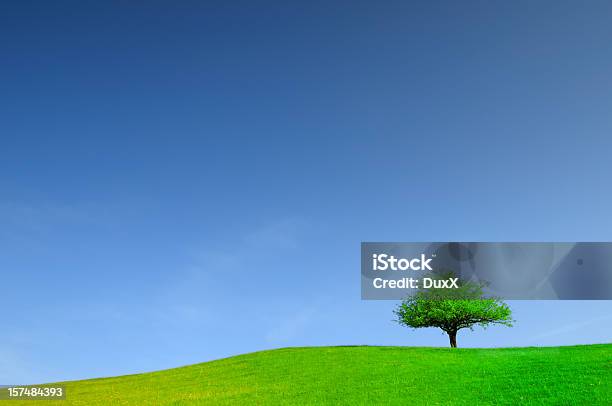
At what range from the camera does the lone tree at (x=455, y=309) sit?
2000 inches

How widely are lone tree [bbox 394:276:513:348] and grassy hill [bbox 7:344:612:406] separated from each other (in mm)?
7536

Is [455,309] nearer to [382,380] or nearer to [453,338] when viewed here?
[453,338]

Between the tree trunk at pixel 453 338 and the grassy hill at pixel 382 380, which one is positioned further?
the tree trunk at pixel 453 338

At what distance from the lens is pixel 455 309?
5072 centimetres

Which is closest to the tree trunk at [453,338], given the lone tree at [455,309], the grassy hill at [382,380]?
the lone tree at [455,309]

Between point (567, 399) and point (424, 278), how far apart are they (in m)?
23.0

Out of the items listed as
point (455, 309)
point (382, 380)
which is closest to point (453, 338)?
point (455, 309)

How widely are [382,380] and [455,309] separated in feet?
62.4

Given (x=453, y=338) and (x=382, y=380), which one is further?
(x=453, y=338)

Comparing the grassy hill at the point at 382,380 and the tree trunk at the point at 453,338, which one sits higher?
the tree trunk at the point at 453,338

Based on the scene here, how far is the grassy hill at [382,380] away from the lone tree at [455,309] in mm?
7536

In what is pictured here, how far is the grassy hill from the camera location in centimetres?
2944

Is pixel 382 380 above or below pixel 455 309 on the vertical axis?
below

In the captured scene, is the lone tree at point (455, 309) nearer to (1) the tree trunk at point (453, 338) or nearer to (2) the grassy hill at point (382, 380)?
(1) the tree trunk at point (453, 338)
